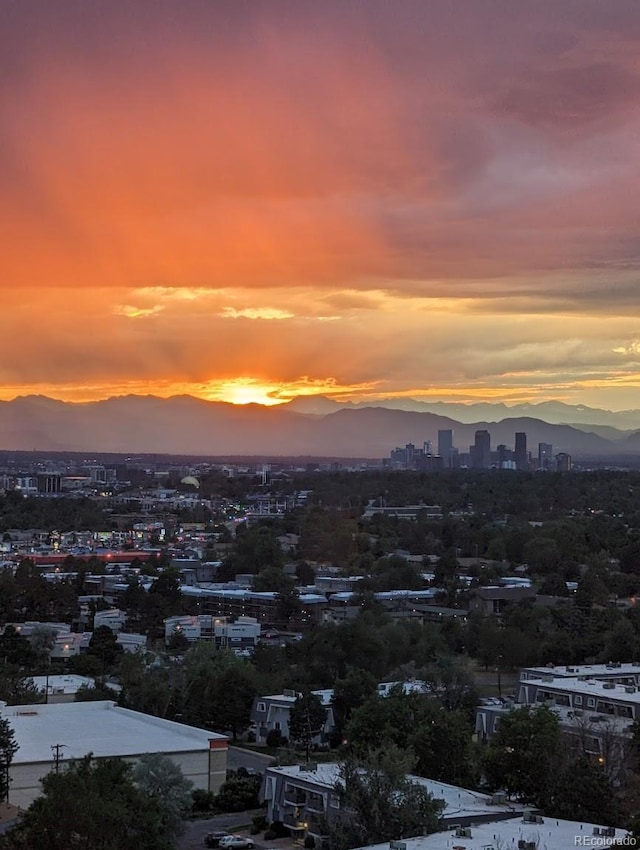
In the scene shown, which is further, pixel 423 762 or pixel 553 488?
pixel 553 488

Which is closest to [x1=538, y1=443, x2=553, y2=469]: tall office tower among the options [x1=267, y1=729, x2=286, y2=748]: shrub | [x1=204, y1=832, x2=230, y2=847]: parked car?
[x1=267, y1=729, x2=286, y2=748]: shrub

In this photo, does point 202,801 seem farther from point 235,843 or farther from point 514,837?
point 514,837

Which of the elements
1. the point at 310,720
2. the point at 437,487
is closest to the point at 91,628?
the point at 310,720

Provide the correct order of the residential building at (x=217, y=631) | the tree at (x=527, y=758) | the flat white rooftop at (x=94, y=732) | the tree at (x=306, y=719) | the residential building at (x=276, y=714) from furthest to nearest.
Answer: the residential building at (x=217, y=631) < the residential building at (x=276, y=714) < the tree at (x=306, y=719) < the flat white rooftop at (x=94, y=732) < the tree at (x=527, y=758)

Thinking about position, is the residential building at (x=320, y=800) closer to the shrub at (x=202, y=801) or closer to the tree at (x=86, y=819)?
the shrub at (x=202, y=801)

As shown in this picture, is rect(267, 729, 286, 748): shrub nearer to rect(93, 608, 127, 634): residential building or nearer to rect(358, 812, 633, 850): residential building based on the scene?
rect(358, 812, 633, 850): residential building

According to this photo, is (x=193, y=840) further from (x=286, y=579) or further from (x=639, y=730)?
(x=286, y=579)

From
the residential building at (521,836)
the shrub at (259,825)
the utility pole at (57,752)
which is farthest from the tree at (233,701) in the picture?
the residential building at (521,836)
